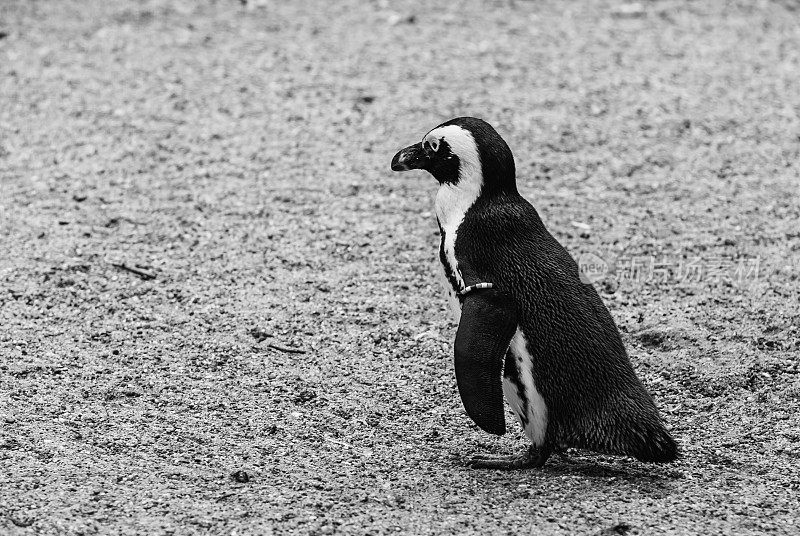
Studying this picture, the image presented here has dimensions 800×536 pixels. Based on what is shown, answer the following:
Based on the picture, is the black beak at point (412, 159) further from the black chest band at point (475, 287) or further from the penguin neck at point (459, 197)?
the black chest band at point (475, 287)

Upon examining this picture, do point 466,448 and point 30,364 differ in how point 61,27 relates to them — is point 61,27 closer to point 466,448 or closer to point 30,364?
point 30,364

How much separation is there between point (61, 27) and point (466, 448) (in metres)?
4.96

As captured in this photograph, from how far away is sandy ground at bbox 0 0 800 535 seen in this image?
313cm

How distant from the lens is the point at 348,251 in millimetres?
4883

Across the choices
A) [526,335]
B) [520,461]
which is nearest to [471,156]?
[526,335]

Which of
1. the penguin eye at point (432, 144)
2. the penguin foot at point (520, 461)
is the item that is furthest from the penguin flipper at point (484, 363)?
the penguin eye at point (432, 144)

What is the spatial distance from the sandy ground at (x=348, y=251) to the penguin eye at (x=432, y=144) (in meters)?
0.85

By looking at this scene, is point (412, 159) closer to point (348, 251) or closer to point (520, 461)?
point (520, 461)

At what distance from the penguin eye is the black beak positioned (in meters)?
0.02

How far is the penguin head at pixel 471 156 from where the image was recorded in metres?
3.36

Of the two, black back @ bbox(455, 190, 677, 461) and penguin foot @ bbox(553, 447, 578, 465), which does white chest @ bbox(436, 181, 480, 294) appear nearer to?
black back @ bbox(455, 190, 677, 461)
